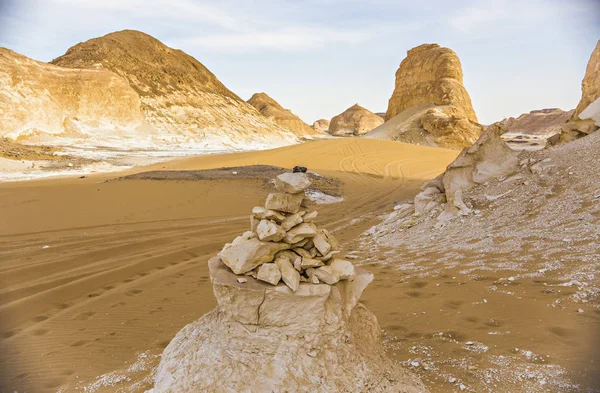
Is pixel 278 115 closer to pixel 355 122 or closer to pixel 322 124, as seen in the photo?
pixel 355 122

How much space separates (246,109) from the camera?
45312 millimetres

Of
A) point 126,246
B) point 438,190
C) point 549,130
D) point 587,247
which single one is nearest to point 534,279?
point 587,247

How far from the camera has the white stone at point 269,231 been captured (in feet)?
8.99

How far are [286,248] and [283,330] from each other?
595 millimetres

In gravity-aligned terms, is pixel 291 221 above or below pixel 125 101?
below

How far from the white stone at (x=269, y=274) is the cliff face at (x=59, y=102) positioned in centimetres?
3060

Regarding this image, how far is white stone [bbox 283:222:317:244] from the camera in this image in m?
2.86

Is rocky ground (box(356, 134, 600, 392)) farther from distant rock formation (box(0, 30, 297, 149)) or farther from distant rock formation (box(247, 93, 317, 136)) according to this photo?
distant rock formation (box(247, 93, 317, 136))

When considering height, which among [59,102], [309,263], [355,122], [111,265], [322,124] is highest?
[322,124]

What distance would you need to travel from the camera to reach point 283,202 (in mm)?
2900

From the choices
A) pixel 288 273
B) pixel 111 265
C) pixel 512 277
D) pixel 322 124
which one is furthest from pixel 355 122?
pixel 288 273

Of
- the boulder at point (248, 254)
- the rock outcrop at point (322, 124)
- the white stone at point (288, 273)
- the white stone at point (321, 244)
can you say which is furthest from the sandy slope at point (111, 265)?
the rock outcrop at point (322, 124)

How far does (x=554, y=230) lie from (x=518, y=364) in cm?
300

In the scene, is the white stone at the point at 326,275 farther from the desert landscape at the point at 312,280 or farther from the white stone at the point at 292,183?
the white stone at the point at 292,183
